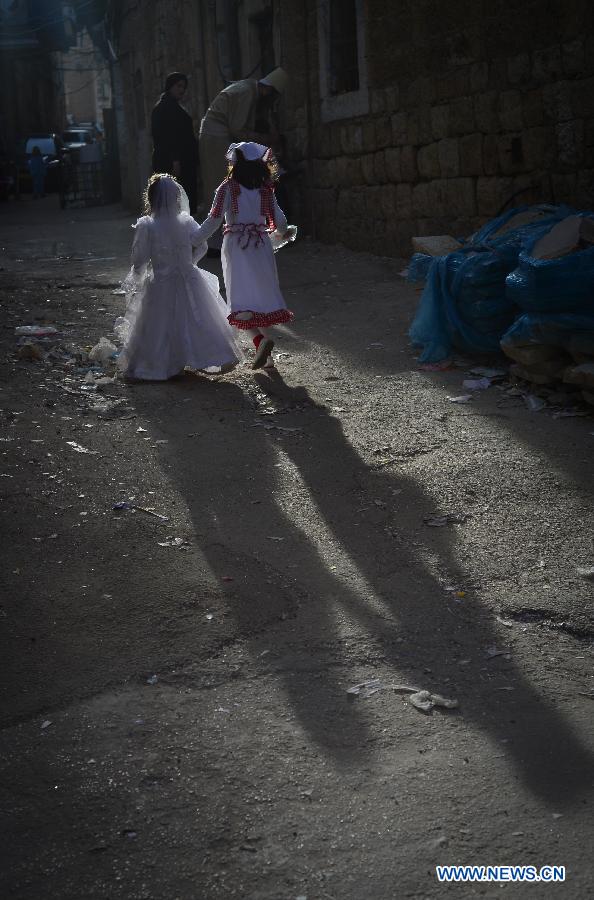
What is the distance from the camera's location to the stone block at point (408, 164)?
906 centimetres

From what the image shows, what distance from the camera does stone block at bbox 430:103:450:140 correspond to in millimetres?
8434

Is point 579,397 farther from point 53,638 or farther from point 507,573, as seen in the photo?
point 53,638

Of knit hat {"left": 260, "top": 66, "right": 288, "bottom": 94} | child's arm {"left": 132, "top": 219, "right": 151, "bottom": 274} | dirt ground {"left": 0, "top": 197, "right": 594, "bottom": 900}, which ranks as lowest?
dirt ground {"left": 0, "top": 197, "right": 594, "bottom": 900}

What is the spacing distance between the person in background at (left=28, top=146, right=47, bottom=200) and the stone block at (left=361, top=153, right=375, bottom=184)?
1931 centimetres

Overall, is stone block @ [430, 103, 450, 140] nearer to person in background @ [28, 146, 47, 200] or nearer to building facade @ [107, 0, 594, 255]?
building facade @ [107, 0, 594, 255]

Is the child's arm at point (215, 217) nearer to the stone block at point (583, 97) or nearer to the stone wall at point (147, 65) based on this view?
the stone block at point (583, 97)

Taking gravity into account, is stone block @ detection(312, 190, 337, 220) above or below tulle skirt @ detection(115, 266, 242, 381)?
above

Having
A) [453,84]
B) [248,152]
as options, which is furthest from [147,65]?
[248,152]

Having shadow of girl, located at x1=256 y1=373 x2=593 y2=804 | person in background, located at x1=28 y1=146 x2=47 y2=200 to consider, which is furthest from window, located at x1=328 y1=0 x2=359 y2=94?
person in background, located at x1=28 y1=146 x2=47 y2=200

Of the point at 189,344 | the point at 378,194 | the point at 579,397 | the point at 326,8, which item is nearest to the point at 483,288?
the point at 579,397

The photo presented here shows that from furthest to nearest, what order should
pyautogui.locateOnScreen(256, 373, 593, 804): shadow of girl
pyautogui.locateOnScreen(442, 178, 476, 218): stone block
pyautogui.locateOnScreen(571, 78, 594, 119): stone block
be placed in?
pyautogui.locateOnScreen(442, 178, 476, 218): stone block
pyautogui.locateOnScreen(571, 78, 594, 119): stone block
pyautogui.locateOnScreen(256, 373, 593, 804): shadow of girl

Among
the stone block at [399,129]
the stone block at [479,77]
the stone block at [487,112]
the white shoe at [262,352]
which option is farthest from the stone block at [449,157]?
the white shoe at [262,352]

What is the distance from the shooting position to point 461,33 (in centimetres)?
799

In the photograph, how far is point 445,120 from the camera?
27.8 ft
